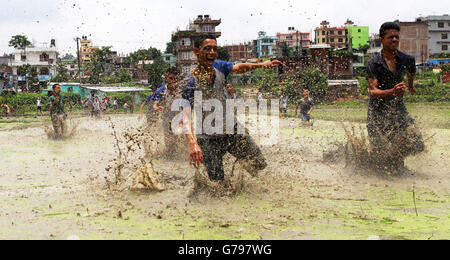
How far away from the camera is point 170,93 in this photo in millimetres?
8992

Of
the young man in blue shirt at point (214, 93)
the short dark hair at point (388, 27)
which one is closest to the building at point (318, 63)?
the young man in blue shirt at point (214, 93)

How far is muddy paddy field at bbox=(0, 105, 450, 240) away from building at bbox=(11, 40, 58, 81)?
87.3 m

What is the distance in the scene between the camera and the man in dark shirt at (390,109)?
263 inches

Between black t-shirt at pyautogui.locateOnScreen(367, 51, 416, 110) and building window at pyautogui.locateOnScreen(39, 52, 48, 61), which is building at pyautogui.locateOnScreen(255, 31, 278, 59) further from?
black t-shirt at pyautogui.locateOnScreen(367, 51, 416, 110)

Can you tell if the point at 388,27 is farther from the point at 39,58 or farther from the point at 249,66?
the point at 39,58

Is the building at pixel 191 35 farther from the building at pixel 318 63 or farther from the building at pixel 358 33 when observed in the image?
the building at pixel 358 33

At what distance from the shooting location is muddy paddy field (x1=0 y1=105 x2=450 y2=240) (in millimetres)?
4414

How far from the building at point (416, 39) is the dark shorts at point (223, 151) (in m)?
78.7

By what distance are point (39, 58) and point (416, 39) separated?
64494mm

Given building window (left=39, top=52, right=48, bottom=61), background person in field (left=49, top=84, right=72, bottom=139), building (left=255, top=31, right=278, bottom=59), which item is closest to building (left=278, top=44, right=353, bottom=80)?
background person in field (left=49, top=84, right=72, bottom=139)

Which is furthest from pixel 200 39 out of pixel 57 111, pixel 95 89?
pixel 95 89

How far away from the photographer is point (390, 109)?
6.79 m
